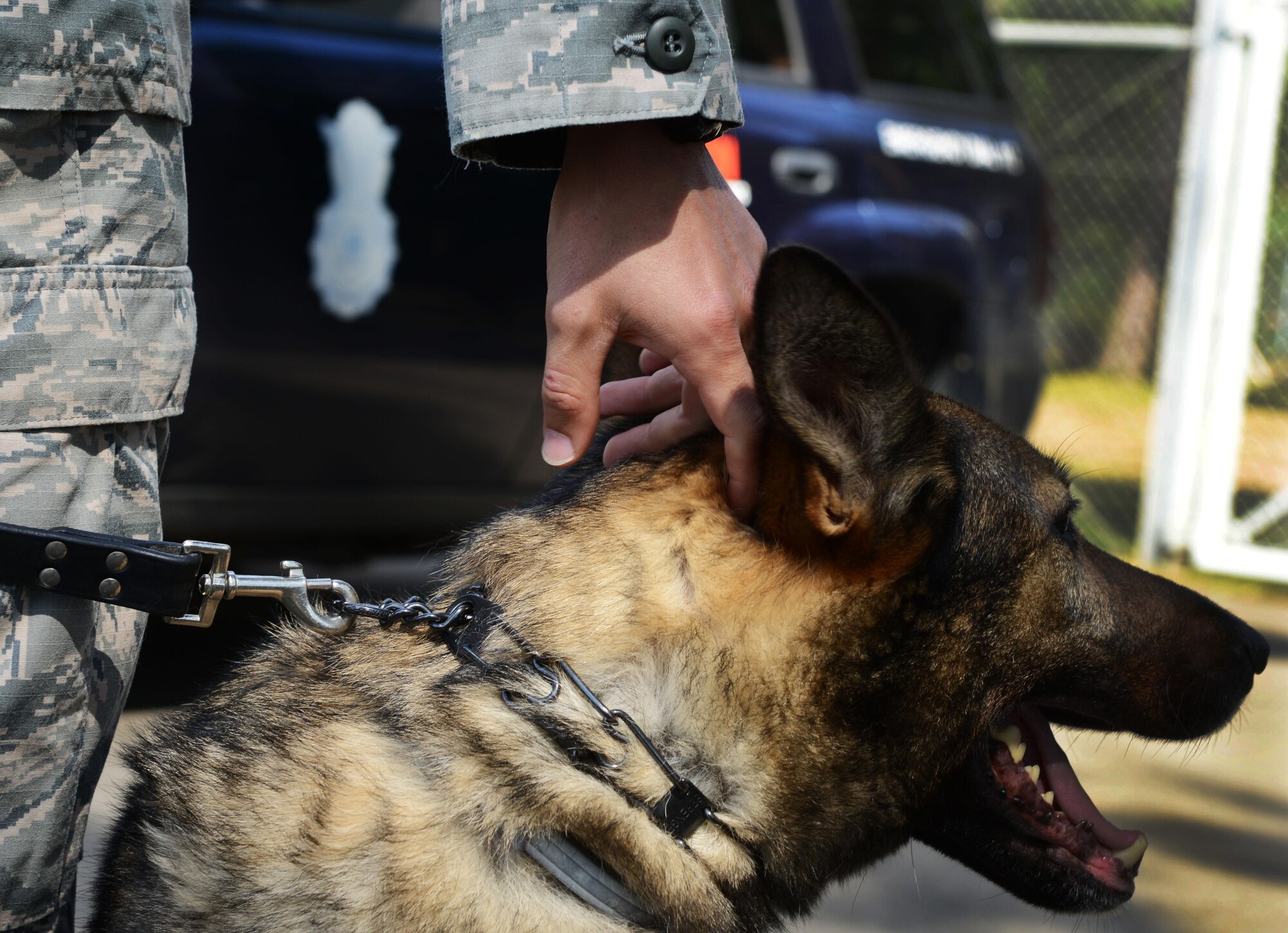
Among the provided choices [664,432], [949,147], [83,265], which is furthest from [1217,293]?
[83,265]

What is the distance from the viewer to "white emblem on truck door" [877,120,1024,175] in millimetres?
4824

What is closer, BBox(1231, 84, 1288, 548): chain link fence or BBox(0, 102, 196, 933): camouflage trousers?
BBox(0, 102, 196, 933): camouflage trousers

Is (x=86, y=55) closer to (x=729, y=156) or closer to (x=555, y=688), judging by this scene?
(x=555, y=688)

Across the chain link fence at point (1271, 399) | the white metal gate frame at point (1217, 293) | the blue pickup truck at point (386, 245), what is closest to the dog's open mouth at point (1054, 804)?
the blue pickup truck at point (386, 245)

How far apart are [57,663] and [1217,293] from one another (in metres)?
5.98

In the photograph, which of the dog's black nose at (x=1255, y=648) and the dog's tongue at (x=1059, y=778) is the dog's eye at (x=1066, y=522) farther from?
the dog's black nose at (x=1255, y=648)

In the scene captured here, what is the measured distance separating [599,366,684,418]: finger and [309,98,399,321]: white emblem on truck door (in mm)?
2052

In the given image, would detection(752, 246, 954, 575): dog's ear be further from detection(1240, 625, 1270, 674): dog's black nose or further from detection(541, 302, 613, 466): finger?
detection(1240, 625, 1270, 674): dog's black nose

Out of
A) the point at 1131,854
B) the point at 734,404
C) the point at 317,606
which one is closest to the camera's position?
the point at 734,404

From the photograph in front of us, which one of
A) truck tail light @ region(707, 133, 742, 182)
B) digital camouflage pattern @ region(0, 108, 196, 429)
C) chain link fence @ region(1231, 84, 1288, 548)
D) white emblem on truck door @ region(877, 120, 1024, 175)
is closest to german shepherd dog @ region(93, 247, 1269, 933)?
digital camouflage pattern @ region(0, 108, 196, 429)

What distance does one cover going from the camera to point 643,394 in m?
1.83

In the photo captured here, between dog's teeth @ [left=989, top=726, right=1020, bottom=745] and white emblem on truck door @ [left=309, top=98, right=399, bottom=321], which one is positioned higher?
white emblem on truck door @ [left=309, top=98, right=399, bottom=321]

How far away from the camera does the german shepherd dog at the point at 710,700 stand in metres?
1.47

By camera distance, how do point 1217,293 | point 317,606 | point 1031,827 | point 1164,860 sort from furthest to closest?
1. point 1217,293
2. point 1164,860
3. point 1031,827
4. point 317,606
